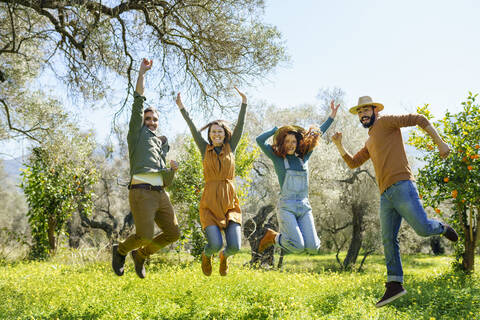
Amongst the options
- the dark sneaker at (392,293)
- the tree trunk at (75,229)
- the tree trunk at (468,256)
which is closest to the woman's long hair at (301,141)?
the dark sneaker at (392,293)

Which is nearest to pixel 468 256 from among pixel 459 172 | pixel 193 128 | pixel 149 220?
pixel 459 172

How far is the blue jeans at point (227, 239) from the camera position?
192 inches

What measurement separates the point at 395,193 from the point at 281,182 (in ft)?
5.11

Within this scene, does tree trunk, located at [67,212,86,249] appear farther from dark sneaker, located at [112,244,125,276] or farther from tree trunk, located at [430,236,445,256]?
tree trunk, located at [430,236,445,256]

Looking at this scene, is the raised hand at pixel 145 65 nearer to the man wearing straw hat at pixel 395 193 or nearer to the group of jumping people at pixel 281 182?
the group of jumping people at pixel 281 182

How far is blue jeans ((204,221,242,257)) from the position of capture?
16.0 ft

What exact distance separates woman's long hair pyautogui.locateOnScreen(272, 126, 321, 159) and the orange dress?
772mm

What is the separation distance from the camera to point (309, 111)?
21.4 m

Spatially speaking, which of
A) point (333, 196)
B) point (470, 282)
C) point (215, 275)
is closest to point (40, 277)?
point (215, 275)

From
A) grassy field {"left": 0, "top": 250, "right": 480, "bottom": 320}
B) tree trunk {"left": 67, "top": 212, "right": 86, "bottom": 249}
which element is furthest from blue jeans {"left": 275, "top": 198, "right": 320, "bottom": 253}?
tree trunk {"left": 67, "top": 212, "right": 86, "bottom": 249}

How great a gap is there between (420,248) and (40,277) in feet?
90.8

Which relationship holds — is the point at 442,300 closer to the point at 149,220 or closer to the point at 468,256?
the point at 468,256

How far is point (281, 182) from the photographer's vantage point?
5.40 metres

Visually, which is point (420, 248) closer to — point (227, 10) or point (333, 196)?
point (333, 196)
